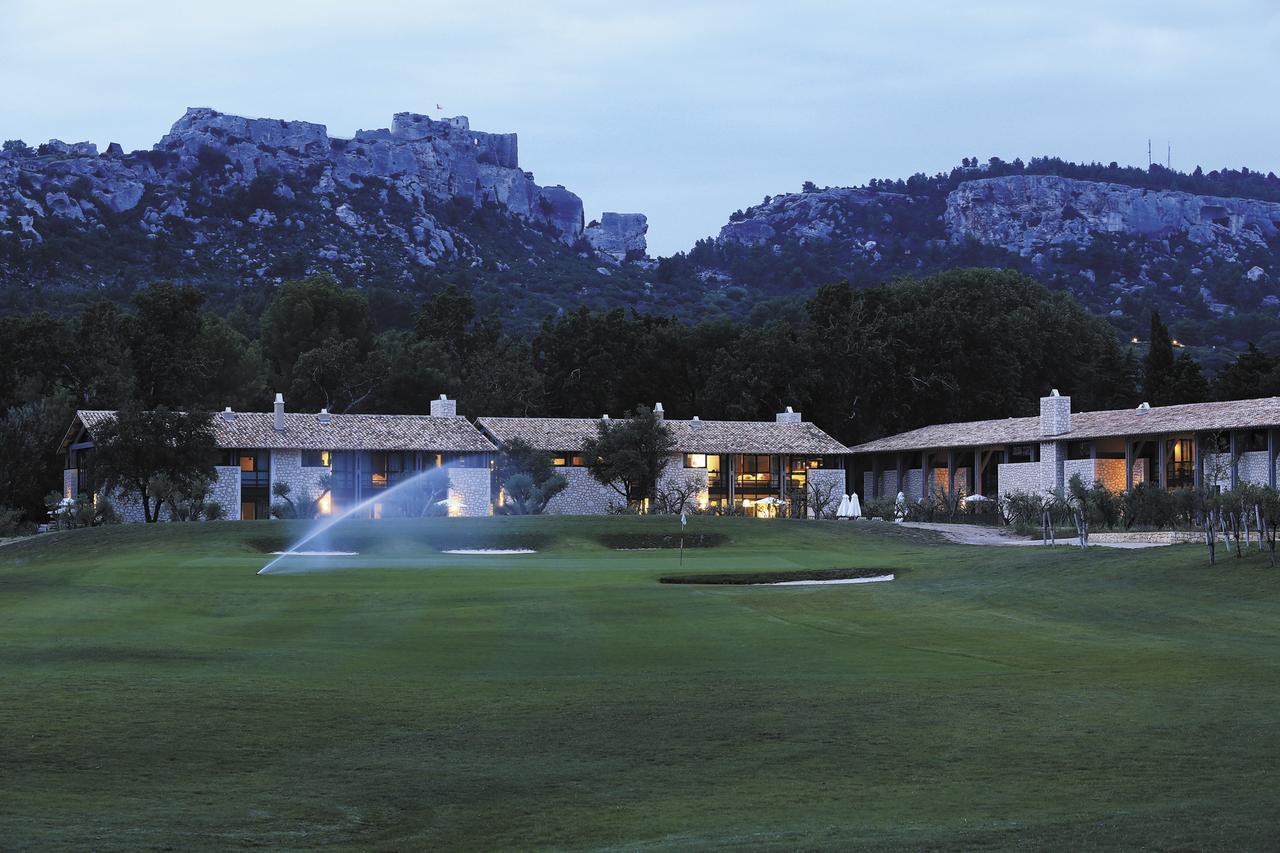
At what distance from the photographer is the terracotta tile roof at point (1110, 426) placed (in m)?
62.5

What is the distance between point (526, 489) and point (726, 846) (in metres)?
65.4

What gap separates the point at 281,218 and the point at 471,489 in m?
81.2

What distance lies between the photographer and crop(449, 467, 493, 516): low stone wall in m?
77.0

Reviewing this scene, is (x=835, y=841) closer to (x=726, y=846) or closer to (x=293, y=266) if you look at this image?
(x=726, y=846)

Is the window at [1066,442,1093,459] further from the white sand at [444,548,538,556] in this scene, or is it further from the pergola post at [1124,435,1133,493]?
the white sand at [444,548,538,556]

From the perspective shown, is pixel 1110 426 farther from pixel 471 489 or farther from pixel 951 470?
pixel 471 489

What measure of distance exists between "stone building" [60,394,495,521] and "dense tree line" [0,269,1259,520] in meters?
14.5

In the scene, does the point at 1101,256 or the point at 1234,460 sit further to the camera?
the point at 1101,256

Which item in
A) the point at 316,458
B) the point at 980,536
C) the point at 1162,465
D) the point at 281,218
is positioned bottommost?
the point at 980,536

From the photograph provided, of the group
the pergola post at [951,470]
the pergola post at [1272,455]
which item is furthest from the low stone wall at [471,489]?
the pergola post at [1272,455]

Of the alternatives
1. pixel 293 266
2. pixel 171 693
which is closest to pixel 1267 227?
pixel 293 266

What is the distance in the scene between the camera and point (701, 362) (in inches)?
3986

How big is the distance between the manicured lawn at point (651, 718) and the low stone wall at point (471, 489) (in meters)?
45.6

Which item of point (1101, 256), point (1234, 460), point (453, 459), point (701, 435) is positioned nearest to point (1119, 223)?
point (1101, 256)
